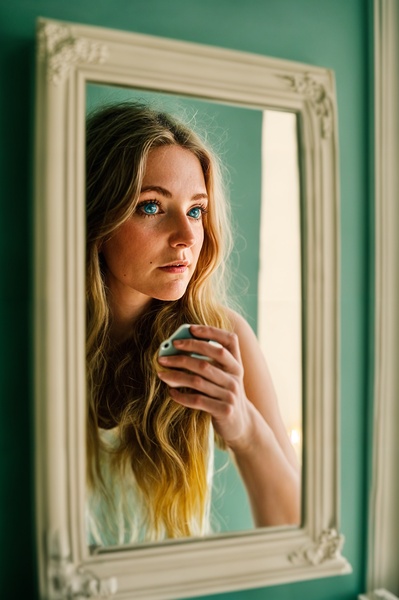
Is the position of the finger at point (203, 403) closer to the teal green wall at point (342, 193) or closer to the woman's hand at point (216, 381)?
the woman's hand at point (216, 381)

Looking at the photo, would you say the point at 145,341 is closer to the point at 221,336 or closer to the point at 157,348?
the point at 157,348

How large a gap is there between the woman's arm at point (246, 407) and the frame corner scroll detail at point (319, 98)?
1.46 feet

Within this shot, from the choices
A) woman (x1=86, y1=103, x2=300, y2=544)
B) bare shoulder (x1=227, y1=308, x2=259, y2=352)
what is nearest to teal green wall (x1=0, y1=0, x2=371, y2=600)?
woman (x1=86, y1=103, x2=300, y2=544)

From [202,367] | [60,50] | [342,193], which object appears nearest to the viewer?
[60,50]

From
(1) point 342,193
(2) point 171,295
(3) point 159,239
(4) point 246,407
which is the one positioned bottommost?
(4) point 246,407

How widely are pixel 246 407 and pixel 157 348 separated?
0.22 m

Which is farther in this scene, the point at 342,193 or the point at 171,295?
the point at 342,193

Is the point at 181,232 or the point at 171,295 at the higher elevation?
the point at 181,232

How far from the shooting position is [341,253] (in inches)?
47.6

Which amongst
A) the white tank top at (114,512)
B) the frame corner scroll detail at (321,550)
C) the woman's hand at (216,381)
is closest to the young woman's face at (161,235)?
the woman's hand at (216,381)

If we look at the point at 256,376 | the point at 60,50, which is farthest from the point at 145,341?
the point at 60,50

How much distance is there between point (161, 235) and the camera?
1.01 m
